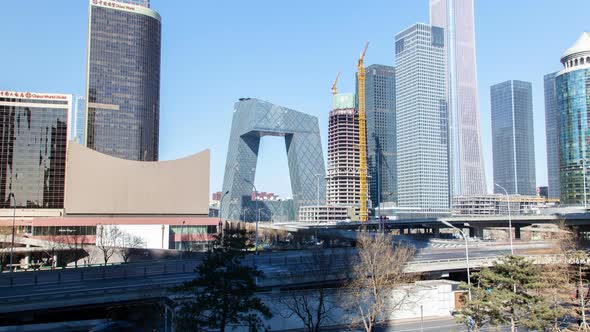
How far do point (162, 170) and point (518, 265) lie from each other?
97.3 m

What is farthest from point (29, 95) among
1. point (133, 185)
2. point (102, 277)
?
point (102, 277)

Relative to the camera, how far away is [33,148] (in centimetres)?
12850

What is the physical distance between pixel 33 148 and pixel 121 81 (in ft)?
136

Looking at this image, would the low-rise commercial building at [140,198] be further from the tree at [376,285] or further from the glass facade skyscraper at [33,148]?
the tree at [376,285]

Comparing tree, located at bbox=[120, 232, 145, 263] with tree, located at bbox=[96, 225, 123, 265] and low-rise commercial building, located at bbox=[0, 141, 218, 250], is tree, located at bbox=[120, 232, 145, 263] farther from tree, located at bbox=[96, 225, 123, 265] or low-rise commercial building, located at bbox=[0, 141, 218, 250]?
low-rise commercial building, located at bbox=[0, 141, 218, 250]

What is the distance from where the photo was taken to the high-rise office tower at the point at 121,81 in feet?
514

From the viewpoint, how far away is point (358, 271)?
131 ft

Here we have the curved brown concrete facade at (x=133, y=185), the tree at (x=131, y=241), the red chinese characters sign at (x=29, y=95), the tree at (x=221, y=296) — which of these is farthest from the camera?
the red chinese characters sign at (x=29, y=95)

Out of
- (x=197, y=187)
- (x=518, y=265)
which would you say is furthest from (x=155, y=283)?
(x=197, y=187)

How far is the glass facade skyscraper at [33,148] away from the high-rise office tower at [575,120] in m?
173

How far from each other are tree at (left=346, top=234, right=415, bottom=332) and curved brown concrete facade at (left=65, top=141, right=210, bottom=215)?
7996 cm

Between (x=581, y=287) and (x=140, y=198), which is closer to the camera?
(x=581, y=287)

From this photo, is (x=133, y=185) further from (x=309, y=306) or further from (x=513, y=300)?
(x=513, y=300)

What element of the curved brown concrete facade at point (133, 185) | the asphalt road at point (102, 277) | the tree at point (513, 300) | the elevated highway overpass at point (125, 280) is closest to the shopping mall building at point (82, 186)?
the curved brown concrete facade at point (133, 185)
